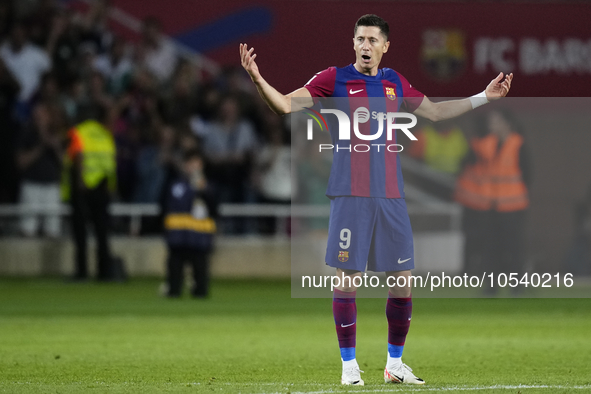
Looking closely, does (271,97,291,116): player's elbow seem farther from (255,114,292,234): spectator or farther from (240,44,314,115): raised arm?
(255,114,292,234): spectator

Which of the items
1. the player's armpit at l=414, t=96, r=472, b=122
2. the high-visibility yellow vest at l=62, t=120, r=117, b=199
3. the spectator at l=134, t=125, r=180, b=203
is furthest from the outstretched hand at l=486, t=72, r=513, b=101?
the spectator at l=134, t=125, r=180, b=203

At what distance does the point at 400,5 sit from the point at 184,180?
7.31 m

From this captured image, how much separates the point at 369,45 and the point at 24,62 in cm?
1134

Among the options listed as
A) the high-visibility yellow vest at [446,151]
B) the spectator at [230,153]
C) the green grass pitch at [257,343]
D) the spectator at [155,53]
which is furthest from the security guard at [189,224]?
the high-visibility yellow vest at [446,151]

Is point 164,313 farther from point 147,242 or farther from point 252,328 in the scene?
point 147,242

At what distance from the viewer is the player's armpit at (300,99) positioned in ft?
20.2

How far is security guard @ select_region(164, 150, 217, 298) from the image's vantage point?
1284cm

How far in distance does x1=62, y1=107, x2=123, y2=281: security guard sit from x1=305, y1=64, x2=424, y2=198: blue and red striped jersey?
8690 mm

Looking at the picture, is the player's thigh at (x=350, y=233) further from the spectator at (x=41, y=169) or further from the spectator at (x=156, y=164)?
the spectator at (x=41, y=169)

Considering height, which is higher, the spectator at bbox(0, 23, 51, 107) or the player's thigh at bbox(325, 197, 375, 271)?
the spectator at bbox(0, 23, 51, 107)

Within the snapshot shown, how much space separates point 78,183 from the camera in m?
14.7

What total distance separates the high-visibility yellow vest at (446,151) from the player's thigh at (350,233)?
11.2m

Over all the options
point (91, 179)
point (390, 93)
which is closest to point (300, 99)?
point (390, 93)

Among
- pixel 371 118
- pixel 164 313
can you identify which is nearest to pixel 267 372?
pixel 371 118
